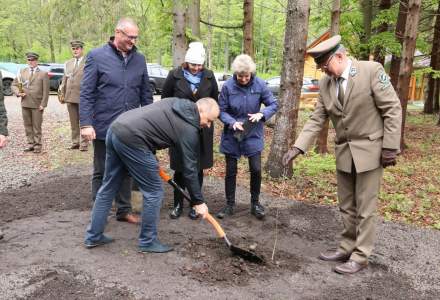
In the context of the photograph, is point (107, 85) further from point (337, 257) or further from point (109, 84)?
point (337, 257)

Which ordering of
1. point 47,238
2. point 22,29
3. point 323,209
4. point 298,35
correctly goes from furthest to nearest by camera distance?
point 22,29 < point 298,35 < point 323,209 < point 47,238

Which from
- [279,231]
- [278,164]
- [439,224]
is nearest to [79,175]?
[278,164]

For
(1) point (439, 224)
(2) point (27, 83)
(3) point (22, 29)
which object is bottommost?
(1) point (439, 224)

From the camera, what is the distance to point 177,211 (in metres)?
5.25

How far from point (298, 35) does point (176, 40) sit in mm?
3091

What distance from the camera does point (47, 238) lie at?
4.41 metres

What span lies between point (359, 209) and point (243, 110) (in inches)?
74.2

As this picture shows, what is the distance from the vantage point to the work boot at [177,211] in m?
5.19

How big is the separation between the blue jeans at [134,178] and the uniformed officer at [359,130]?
4.33 ft

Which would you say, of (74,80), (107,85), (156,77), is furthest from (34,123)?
(156,77)

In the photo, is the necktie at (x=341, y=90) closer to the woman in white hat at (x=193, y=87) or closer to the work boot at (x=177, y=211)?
the woman in white hat at (x=193, y=87)

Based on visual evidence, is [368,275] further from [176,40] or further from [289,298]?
[176,40]

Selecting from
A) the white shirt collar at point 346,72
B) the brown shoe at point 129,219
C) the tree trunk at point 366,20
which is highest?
the tree trunk at point 366,20

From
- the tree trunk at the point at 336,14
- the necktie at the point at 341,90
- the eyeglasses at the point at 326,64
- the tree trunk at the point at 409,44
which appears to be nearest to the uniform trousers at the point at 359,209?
the necktie at the point at 341,90
